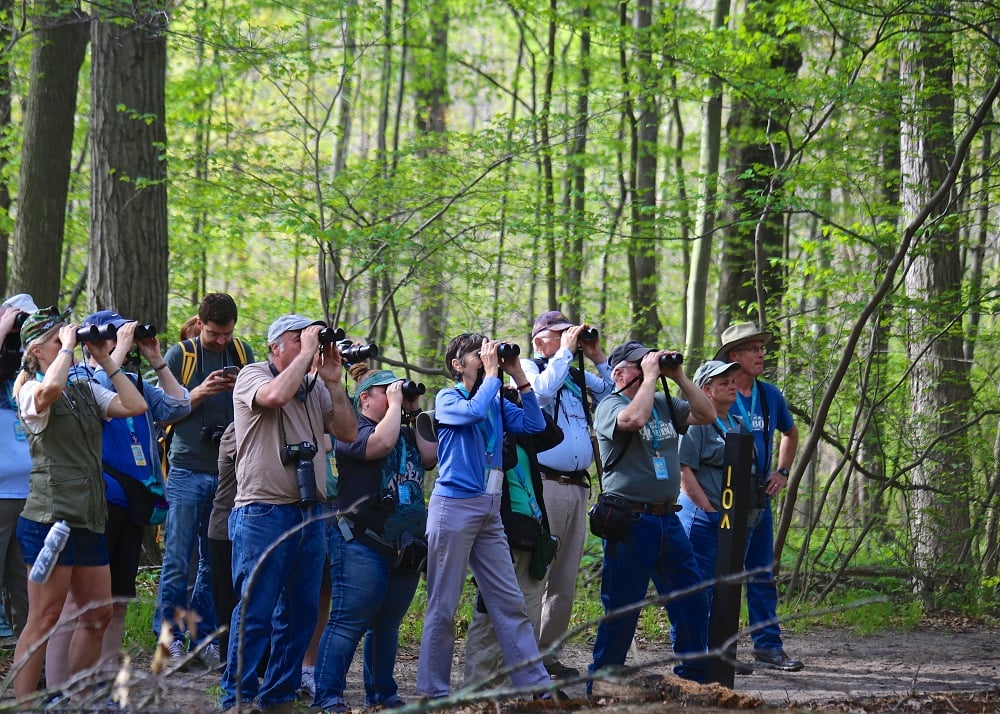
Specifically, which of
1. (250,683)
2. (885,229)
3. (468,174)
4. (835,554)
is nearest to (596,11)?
(468,174)

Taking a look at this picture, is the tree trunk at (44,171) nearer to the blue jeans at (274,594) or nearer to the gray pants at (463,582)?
the blue jeans at (274,594)

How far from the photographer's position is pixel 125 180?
791 cm

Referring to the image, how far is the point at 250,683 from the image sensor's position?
4770mm

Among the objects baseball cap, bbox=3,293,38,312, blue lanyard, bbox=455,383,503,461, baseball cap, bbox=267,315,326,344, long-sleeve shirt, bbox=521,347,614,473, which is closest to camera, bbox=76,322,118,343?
baseball cap, bbox=3,293,38,312

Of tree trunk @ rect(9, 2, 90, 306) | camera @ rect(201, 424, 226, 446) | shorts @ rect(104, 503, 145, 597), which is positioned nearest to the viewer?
shorts @ rect(104, 503, 145, 597)

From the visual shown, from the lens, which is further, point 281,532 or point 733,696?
point 281,532

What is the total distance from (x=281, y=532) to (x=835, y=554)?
20.6ft

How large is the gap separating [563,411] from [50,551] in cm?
281

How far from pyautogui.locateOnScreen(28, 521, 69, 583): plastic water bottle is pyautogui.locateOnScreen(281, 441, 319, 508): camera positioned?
3.32 ft

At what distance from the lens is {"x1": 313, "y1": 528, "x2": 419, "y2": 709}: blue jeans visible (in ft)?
16.1

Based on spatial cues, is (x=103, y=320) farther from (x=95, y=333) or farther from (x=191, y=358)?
(x=191, y=358)

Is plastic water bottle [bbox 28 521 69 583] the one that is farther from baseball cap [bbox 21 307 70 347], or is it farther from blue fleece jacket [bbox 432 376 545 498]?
blue fleece jacket [bbox 432 376 545 498]

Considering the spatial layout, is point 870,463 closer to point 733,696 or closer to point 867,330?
point 867,330

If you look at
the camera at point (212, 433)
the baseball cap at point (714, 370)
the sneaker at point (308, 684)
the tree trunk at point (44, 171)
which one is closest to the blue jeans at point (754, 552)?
the baseball cap at point (714, 370)
